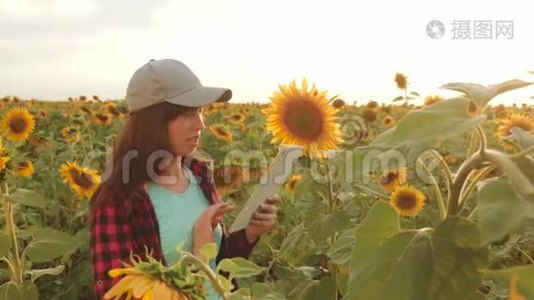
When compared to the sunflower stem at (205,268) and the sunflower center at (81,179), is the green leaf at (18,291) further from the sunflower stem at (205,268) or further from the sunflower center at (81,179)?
the sunflower stem at (205,268)

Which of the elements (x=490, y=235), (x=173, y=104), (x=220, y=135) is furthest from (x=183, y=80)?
(x=220, y=135)

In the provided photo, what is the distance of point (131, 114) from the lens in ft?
7.22

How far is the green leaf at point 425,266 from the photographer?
2.06ft

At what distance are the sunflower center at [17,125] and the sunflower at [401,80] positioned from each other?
9.95ft

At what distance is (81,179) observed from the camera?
130 inches

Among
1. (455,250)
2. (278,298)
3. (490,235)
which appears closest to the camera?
(490,235)

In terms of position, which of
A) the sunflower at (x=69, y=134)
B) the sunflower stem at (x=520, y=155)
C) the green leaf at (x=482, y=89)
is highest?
the green leaf at (x=482, y=89)

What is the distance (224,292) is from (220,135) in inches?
164

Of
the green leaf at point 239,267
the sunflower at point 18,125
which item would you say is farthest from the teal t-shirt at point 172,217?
the sunflower at point 18,125

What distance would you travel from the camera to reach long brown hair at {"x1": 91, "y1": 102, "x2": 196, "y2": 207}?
206 centimetres

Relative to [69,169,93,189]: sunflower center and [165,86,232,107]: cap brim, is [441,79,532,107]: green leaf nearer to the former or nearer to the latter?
[165,86,232,107]: cap brim

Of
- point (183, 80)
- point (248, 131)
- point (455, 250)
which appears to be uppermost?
point (183, 80)

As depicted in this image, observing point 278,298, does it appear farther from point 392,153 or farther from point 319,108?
point 319,108

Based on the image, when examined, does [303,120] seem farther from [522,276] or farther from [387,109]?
[387,109]
